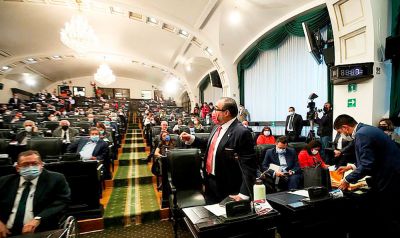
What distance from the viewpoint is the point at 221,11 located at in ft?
23.1

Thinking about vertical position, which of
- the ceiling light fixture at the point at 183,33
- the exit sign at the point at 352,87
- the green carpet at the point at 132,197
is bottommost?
the green carpet at the point at 132,197

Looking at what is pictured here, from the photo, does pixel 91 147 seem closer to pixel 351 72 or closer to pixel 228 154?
pixel 228 154

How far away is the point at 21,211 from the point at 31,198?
12 centimetres

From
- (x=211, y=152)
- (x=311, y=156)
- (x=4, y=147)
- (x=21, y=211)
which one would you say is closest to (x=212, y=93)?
(x=311, y=156)

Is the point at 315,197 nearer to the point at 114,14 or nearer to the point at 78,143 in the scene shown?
the point at 78,143

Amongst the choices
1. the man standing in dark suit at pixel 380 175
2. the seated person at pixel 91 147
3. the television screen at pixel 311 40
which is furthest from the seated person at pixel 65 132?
the television screen at pixel 311 40

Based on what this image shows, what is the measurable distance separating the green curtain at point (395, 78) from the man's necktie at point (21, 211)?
204 inches

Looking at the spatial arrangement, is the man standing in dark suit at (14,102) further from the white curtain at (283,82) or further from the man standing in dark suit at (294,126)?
the man standing in dark suit at (294,126)

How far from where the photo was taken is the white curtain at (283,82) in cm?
583

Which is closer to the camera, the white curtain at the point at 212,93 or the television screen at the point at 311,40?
the television screen at the point at 311,40

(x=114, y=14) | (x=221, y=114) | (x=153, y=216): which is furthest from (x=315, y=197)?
(x=114, y=14)

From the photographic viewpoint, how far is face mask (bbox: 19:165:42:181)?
6.51 feet

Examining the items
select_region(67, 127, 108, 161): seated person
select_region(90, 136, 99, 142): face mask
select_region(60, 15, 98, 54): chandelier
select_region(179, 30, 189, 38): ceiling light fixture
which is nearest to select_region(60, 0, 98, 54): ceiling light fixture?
select_region(60, 15, 98, 54): chandelier

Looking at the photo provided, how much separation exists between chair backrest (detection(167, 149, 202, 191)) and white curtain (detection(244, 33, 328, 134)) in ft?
13.7
